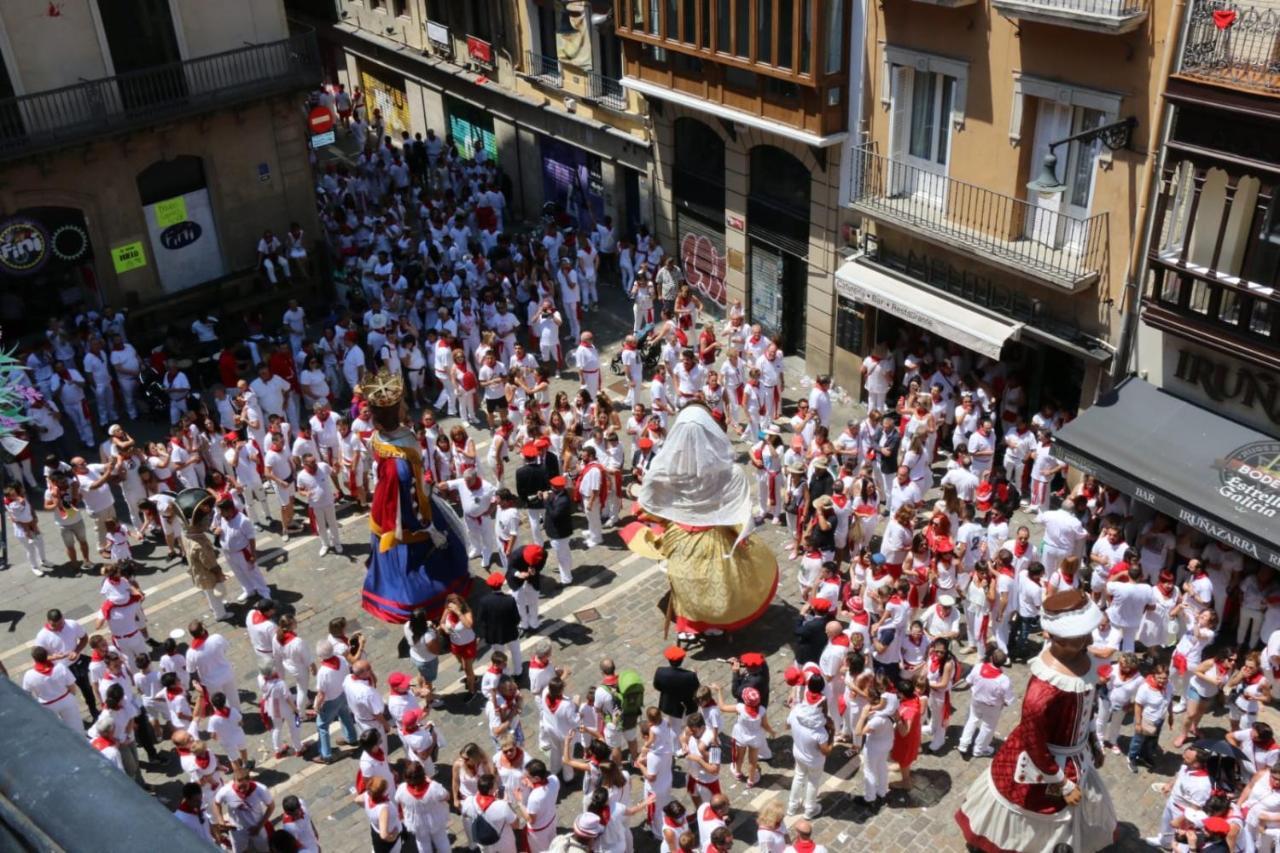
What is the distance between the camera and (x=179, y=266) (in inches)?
1062

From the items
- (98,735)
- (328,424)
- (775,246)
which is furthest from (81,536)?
(775,246)

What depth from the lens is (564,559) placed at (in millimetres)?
18016

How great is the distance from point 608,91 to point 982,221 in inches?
477

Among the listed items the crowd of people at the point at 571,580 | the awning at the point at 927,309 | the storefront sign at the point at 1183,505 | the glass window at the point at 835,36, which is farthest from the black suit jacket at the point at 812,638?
A: the glass window at the point at 835,36

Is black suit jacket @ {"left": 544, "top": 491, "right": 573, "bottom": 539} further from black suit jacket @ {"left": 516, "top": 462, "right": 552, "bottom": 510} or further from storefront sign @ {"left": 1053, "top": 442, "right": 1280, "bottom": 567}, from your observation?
storefront sign @ {"left": 1053, "top": 442, "right": 1280, "bottom": 567}

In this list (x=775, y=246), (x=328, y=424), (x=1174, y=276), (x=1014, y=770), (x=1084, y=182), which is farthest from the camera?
(x=775, y=246)

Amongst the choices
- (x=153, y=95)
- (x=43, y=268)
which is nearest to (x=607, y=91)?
(x=153, y=95)

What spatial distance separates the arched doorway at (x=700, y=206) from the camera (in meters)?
25.5

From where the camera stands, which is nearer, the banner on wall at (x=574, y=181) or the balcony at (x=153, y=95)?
the balcony at (x=153, y=95)

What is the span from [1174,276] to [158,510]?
15.9 m

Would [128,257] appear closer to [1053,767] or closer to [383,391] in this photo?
[383,391]

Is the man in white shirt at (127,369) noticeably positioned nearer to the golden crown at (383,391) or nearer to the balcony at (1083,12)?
the golden crown at (383,391)

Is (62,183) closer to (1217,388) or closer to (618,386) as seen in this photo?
(618,386)

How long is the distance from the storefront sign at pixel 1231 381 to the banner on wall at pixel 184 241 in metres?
20.7
